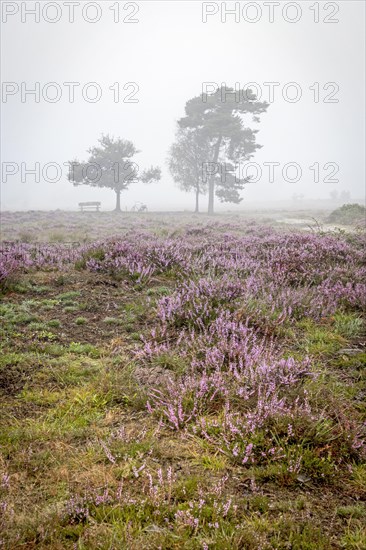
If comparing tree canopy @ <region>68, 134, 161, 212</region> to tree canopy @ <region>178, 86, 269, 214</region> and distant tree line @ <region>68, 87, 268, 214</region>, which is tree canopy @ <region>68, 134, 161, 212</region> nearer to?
distant tree line @ <region>68, 87, 268, 214</region>

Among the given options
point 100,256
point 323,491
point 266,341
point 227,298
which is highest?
point 100,256

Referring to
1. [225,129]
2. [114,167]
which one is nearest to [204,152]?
[225,129]

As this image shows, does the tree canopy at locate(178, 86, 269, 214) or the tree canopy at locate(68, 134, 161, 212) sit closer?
the tree canopy at locate(178, 86, 269, 214)

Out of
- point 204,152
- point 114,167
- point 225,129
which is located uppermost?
point 225,129

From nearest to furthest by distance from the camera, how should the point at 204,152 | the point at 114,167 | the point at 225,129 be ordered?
the point at 225,129, the point at 204,152, the point at 114,167

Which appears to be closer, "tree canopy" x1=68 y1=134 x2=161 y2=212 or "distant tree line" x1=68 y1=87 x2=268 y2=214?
"distant tree line" x1=68 y1=87 x2=268 y2=214

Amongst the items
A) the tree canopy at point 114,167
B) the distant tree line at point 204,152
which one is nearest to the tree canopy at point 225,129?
the distant tree line at point 204,152

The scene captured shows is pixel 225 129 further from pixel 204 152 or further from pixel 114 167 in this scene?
pixel 114 167

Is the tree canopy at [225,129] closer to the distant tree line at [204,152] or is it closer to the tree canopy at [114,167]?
the distant tree line at [204,152]

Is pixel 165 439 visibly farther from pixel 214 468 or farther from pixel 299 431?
pixel 299 431

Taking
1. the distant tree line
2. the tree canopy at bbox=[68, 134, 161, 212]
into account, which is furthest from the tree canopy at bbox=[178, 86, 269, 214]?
the tree canopy at bbox=[68, 134, 161, 212]

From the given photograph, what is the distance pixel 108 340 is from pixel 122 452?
7.11 feet

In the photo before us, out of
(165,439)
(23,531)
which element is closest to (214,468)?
(165,439)

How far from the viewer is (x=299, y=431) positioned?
8.99 ft
